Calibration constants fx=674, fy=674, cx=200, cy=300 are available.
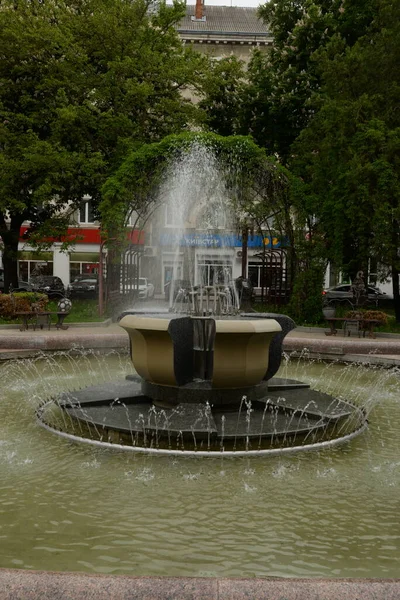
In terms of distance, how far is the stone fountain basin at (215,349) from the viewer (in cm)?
788

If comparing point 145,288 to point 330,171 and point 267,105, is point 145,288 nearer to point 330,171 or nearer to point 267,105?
point 267,105

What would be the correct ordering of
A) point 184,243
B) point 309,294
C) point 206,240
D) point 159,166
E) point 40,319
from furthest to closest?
point 184,243, point 206,240, point 159,166, point 309,294, point 40,319

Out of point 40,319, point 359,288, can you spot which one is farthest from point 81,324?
point 359,288

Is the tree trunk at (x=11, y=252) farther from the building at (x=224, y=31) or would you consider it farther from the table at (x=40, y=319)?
the building at (x=224, y=31)

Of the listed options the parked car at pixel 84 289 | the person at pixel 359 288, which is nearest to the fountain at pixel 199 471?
the person at pixel 359 288

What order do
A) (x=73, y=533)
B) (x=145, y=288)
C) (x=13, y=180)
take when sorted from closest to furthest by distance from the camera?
(x=73, y=533) → (x=13, y=180) → (x=145, y=288)

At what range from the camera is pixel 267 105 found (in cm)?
2989

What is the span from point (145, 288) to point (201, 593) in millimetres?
35798

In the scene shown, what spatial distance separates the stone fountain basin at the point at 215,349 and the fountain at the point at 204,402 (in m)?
0.01

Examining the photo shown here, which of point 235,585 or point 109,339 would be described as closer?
point 235,585

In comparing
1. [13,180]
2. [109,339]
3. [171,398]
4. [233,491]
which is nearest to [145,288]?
[13,180]

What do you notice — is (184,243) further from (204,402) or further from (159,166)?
(204,402)

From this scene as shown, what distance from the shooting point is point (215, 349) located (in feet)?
26.1

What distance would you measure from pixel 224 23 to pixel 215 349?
154 feet
